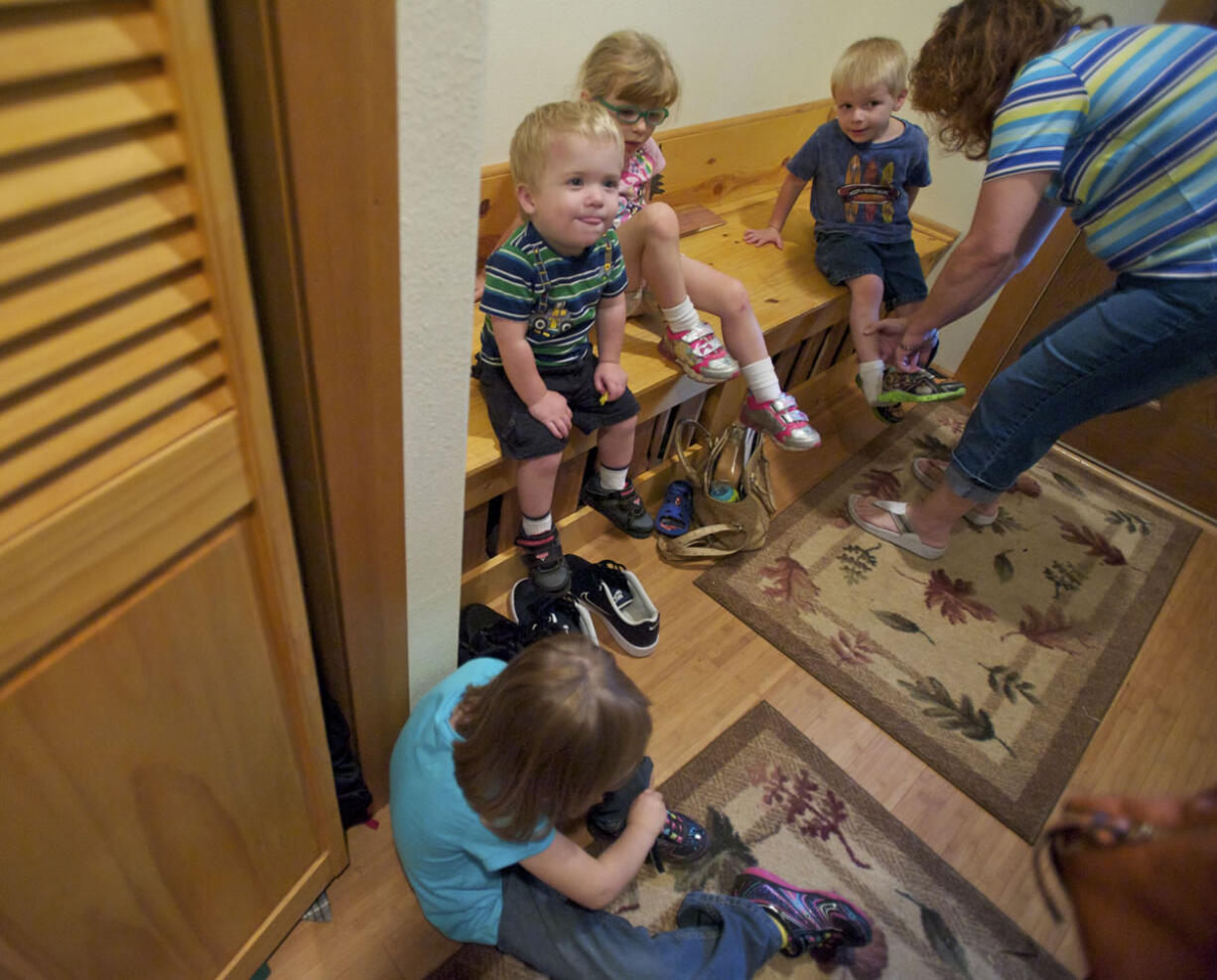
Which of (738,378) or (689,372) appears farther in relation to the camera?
(738,378)

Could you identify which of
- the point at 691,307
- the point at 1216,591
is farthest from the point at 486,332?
the point at 1216,591

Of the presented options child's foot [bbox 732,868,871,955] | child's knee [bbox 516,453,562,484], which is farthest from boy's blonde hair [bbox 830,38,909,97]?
child's foot [bbox 732,868,871,955]

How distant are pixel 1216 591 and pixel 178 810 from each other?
2241mm

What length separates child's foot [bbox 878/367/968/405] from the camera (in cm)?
171

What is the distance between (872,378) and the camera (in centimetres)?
179

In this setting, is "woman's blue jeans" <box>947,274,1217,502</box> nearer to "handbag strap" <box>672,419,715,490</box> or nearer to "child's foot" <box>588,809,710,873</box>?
"handbag strap" <box>672,419,715,490</box>

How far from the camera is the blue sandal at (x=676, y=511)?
5.27 feet

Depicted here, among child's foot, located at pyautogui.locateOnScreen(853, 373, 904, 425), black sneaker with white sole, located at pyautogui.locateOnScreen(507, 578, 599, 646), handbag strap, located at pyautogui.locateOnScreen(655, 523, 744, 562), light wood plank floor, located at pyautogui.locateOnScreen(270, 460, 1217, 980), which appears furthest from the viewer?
child's foot, located at pyautogui.locateOnScreen(853, 373, 904, 425)

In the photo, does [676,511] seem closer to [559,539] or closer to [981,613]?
[559,539]

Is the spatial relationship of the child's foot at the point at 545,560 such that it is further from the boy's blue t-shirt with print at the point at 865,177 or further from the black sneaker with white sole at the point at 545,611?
the boy's blue t-shirt with print at the point at 865,177

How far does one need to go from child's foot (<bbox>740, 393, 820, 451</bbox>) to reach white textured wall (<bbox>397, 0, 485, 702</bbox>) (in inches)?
36.8

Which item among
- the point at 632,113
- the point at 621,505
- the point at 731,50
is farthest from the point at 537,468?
the point at 731,50

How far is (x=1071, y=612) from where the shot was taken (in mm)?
1648

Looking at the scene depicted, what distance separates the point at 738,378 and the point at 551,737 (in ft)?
3.62
